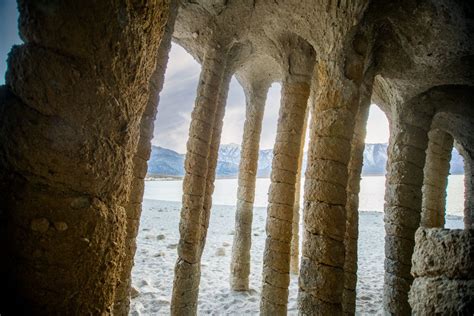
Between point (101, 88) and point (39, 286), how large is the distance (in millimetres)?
997

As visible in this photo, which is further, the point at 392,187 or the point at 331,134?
the point at 392,187

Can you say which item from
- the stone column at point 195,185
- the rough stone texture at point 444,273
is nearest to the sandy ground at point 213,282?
the stone column at point 195,185

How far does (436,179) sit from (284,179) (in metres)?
7.17

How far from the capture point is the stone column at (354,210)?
21.6ft

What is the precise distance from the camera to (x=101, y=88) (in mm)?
1468

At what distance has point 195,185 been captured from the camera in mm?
6402

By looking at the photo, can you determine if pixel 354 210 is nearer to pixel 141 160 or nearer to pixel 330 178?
pixel 330 178

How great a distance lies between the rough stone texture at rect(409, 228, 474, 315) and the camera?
215cm

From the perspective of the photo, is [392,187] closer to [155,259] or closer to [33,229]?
[33,229]

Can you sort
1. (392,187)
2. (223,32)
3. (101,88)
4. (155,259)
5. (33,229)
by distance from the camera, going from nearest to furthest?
(33,229) → (101,88) → (223,32) → (392,187) → (155,259)

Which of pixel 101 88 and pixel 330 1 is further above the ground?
pixel 330 1

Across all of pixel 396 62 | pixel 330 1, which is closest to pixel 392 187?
pixel 396 62

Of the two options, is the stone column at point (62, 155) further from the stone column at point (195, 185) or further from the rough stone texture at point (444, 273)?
the stone column at point (195, 185)

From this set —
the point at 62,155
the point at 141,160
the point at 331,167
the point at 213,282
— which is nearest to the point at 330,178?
the point at 331,167
